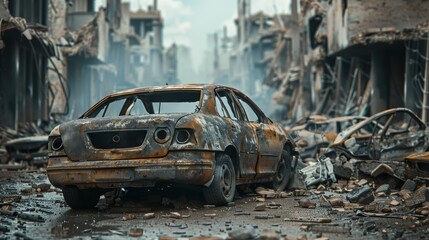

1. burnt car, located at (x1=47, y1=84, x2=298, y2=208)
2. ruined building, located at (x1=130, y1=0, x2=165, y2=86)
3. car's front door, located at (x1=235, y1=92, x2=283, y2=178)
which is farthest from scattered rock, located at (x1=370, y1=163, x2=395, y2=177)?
ruined building, located at (x1=130, y1=0, x2=165, y2=86)

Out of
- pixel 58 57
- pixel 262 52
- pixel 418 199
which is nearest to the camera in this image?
pixel 418 199

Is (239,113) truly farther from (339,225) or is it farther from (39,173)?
(39,173)

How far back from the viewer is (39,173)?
1516 cm

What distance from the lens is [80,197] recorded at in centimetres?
831

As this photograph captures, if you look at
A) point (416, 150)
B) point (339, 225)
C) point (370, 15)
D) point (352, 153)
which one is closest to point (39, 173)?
point (352, 153)

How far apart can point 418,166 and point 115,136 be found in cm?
469

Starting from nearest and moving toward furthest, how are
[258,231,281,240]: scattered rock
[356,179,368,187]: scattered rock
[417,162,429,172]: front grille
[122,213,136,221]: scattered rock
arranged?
[258,231,281,240]: scattered rock, [122,213,136,221]: scattered rock, [417,162,429,172]: front grille, [356,179,368,187]: scattered rock

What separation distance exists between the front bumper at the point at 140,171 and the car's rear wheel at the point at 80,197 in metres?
0.44

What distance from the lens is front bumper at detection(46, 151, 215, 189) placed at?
24.6 feet

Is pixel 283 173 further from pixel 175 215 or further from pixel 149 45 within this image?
pixel 149 45

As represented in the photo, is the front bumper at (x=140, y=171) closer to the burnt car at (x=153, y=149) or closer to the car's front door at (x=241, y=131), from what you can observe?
the burnt car at (x=153, y=149)

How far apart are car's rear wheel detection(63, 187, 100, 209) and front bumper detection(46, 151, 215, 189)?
44cm

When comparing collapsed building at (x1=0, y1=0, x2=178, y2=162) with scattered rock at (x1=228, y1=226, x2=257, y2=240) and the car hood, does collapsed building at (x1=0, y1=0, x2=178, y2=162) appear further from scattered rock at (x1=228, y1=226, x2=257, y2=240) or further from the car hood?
scattered rock at (x1=228, y1=226, x2=257, y2=240)

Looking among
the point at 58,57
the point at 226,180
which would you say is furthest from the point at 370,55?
the point at 226,180
